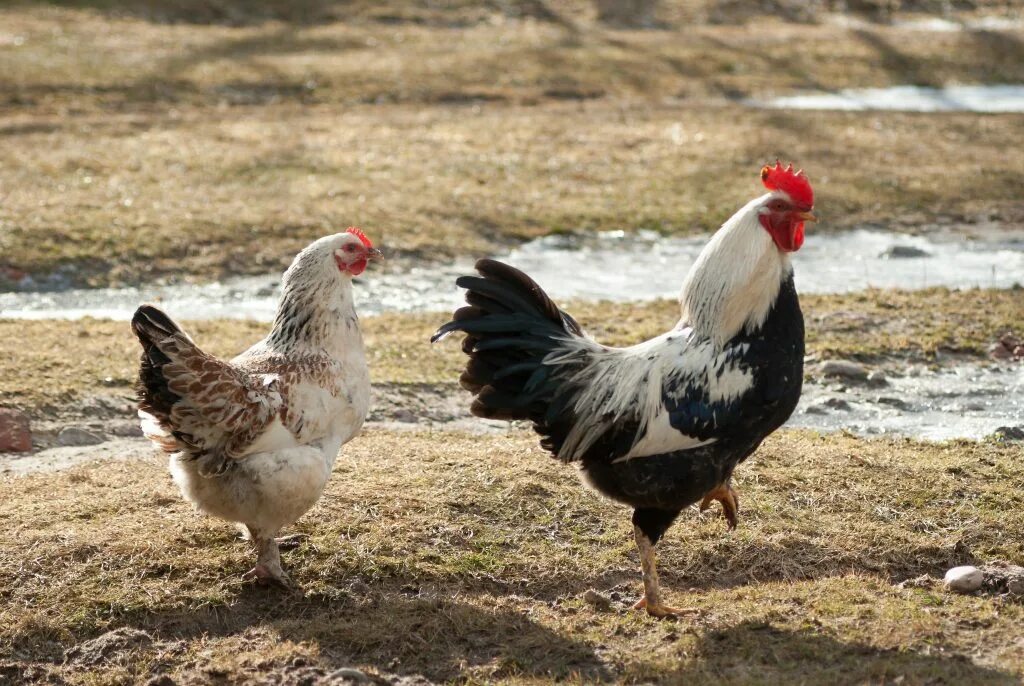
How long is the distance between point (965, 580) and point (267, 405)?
3.31 meters

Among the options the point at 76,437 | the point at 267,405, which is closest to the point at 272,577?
the point at 267,405

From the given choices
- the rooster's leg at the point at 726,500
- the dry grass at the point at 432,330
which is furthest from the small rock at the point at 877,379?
the rooster's leg at the point at 726,500

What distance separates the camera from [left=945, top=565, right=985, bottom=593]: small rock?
556 cm

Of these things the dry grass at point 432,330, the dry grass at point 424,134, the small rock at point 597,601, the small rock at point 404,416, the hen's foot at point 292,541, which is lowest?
the small rock at point 404,416

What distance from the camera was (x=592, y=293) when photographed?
10.7 m

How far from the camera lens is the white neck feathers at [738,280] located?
5391mm

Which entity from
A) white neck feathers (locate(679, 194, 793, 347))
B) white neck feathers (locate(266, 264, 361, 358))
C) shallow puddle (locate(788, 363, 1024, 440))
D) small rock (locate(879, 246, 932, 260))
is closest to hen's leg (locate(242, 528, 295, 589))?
white neck feathers (locate(266, 264, 361, 358))

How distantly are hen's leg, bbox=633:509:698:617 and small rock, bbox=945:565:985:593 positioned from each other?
1218 mm

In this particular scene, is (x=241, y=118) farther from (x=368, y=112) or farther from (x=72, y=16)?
(x=72, y=16)

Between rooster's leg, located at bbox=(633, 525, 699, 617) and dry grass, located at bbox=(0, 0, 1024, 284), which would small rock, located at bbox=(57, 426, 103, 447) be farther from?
rooster's leg, located at bbox=(633, 525, 699, 617)

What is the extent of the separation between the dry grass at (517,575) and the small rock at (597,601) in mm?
41

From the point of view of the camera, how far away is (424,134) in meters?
15.8

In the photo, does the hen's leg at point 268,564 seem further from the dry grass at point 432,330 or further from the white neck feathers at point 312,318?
the dry grass at point 432,330

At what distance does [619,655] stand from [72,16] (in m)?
20.1
